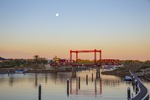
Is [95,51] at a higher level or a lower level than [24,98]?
higher

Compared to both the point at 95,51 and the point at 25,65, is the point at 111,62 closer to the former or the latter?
the point at 95,51

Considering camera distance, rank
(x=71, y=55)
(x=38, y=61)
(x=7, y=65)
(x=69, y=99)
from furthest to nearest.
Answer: (x=38, y=61)
(x=7, y=65)
(x=71, y=55)
(x=69, y=99)

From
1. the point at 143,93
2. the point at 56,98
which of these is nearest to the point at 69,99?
the point at 56,98

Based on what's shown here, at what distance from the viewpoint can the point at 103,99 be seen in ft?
101

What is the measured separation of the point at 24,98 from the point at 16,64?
12965 centimetres

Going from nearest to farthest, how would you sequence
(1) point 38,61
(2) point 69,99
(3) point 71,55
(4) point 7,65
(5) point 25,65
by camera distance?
(2) point 69,99
(3) point 71,55
(4) point 7,65
(5) point 25,65
(1) point 38,61

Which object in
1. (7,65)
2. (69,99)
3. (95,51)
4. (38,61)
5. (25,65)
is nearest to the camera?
(69,99)

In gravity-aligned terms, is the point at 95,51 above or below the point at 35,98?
above

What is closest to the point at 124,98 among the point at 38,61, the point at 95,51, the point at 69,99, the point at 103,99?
the point at 103,99

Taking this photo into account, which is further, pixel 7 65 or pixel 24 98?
pixel 7 65

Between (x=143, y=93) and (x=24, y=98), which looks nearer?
(x=143, y=93)

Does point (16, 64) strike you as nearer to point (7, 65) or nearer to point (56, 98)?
point (7, 65)

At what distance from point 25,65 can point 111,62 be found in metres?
70.0

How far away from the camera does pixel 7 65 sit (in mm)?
149875
